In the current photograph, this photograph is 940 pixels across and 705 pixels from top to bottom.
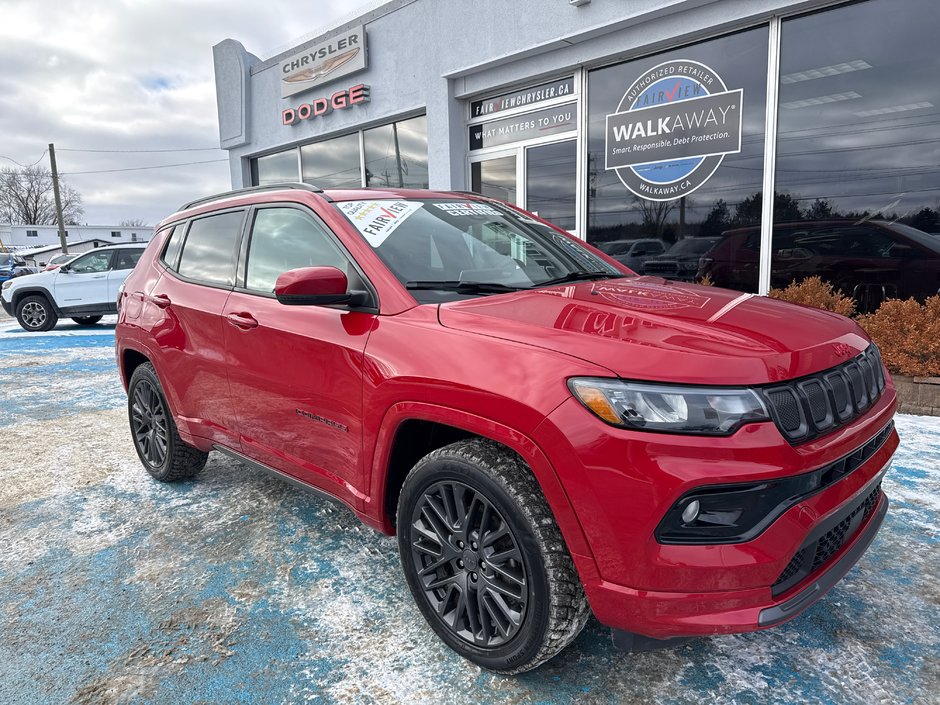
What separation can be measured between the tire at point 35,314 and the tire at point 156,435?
11.2 metres

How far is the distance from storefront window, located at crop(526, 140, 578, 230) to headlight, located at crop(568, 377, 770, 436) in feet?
22.4

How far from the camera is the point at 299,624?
7.86 feet

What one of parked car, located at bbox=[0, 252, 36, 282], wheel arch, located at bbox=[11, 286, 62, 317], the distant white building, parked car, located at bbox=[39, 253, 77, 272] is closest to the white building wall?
the distant white building

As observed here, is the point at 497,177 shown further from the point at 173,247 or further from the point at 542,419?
the point at 542,419

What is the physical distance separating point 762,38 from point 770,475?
635cm

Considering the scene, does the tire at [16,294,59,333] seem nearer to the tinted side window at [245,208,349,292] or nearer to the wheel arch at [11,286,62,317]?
the wheel arch at [11,286,62,317]

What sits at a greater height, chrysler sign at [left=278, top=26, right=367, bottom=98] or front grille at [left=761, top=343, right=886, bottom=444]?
chrysler sign at [left=278, top=26, right=367, bottom=98]

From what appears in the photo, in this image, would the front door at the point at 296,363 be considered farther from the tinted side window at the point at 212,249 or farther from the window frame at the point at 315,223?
the tinted side window at the point at 212,249

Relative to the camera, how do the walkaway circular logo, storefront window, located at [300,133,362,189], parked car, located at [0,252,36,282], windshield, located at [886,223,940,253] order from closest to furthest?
1. windshield, located at [886,223,940,253]
2. the walkaway circular logo
3. storefront window, located at [300,133,362,189]
4. parked car, located at [0,252,36,282]

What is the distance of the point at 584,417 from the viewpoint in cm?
170

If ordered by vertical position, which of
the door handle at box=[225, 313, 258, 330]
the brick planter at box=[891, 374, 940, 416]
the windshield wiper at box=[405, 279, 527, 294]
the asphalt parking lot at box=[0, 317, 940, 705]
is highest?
the windshield wiper at box=[405, 279, 527, 294]

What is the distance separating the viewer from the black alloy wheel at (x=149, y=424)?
3828 mm

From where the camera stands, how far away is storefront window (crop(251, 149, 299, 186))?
1267 cm

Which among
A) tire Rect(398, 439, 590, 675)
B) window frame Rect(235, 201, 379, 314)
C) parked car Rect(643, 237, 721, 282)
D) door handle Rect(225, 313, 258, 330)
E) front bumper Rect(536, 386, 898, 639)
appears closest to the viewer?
front bumper Rect(536, 386, 898, 639)
